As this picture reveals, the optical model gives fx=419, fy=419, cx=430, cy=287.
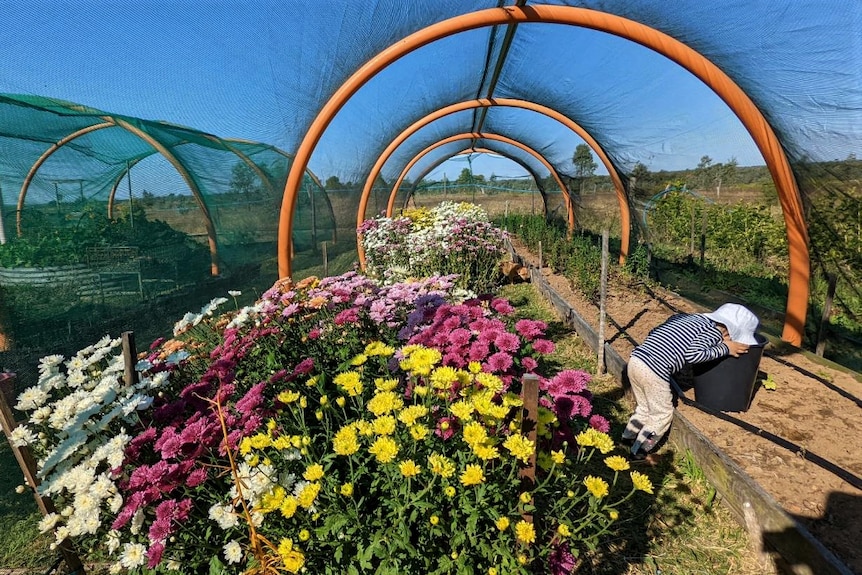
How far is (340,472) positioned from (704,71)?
4.75 meters

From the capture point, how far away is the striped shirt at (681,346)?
2869mm

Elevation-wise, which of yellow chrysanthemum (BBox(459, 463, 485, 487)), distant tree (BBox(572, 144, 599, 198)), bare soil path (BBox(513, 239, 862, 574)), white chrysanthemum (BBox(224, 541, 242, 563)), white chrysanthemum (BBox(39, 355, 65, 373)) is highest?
distant tree (BBox(572, 144, 599, 198))

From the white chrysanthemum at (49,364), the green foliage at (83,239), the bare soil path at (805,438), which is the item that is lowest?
the bare soil path at (805,438)

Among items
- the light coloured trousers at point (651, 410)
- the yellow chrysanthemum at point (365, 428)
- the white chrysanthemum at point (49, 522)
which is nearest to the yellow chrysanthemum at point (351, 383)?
the yellow chrysanthemum at point (365, 428)

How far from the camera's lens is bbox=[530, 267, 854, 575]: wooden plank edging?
1.78 meters

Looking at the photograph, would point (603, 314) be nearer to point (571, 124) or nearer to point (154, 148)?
point (571, 124)

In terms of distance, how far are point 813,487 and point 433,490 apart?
2.45 m

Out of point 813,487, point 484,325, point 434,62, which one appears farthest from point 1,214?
point 813,487

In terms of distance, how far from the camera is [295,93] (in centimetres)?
478

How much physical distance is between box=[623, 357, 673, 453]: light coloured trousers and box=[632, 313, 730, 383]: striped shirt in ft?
0.17

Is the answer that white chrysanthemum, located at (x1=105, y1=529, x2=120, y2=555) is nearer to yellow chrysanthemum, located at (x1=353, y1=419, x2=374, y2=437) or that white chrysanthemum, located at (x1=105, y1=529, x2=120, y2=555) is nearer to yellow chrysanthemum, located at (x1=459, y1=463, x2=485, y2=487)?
yellow chrysanthemum, located at (x1=353, y1=419, x2=374, y2=437)

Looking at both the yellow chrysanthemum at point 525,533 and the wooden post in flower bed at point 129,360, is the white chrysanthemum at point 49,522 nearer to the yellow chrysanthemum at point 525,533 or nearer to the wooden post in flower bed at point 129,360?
the wooden post in flower bed at point 129,360

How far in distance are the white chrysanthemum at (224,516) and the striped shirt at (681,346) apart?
104 inches

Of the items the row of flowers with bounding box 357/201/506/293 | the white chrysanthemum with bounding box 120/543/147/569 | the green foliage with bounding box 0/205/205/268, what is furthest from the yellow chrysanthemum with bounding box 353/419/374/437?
the green foliage with bounding box 0/205/205/268
